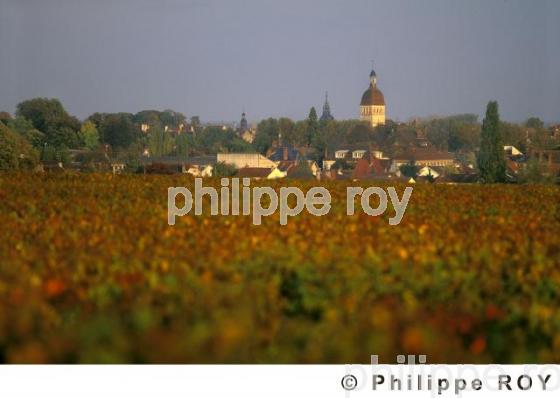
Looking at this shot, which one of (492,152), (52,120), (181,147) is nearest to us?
(492,152)

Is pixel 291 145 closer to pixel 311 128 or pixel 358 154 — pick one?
pixel 311 128

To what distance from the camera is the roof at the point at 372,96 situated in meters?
144

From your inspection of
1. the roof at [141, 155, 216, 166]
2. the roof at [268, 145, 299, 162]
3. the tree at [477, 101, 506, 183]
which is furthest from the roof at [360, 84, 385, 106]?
the tree at [477, 101, 506, 183]

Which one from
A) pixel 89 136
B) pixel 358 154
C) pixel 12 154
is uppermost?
pixel 12 154

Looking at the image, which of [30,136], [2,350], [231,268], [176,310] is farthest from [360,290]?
[30,136]

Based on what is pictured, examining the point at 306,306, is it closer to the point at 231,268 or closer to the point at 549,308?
the point at 231,268

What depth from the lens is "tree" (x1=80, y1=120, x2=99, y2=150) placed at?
72312 mm

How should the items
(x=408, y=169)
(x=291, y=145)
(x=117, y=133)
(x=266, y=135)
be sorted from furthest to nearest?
(x=266, y=135) < (x=291, y=145) < (x=117, y=133) < (x=408, y=169)

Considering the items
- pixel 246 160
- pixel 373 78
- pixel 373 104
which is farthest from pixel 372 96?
pixel 246 160

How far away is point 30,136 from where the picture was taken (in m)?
59.3

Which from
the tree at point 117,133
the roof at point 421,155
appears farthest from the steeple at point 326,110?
the tree at point 117,133

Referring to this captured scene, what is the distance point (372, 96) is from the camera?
5669 inches

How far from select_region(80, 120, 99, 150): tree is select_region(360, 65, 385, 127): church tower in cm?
7085

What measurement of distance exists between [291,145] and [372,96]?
34373 millimetres
